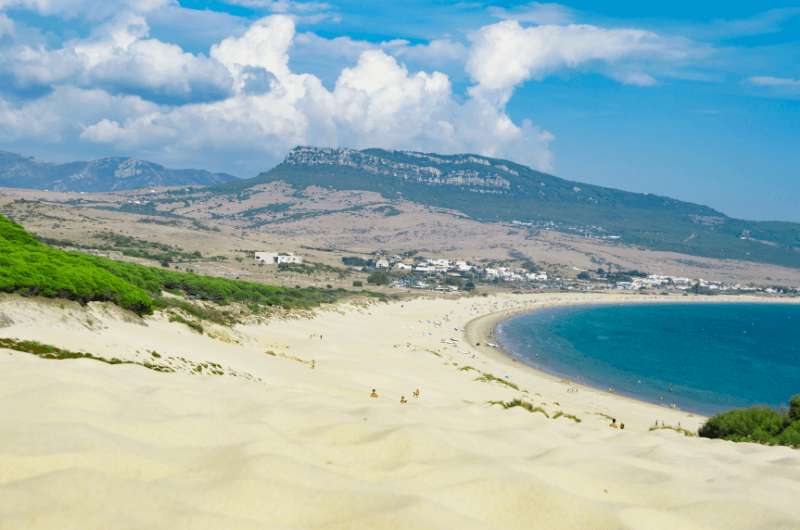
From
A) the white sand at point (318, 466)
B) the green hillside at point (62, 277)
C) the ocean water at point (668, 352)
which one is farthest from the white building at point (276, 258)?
the white sand at point (318, 466)

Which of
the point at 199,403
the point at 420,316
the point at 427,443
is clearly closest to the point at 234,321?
the point at 199,403

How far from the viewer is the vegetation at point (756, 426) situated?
17.9 meters

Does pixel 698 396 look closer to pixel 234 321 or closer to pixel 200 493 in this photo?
pixel 234 321

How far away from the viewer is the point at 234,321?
4809 cm

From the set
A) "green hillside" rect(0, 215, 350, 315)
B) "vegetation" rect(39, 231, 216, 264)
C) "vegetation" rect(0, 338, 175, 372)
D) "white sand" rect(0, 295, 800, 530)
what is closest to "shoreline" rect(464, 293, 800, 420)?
"green hillside" rect(0, 215, 350, 315)

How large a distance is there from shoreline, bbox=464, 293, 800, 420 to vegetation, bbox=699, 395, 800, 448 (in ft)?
85.5

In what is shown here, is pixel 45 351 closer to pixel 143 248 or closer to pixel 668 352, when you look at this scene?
pixel 668 352

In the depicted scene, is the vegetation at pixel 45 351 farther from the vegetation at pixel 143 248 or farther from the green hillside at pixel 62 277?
the vegetation at pixel 143 248

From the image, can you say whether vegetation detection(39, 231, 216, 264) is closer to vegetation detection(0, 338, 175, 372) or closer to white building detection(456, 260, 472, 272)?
white building detection(456, 260, 472, 272)

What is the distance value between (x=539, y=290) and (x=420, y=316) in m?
76.7

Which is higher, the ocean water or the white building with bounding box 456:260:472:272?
the white building with bounding box 456:260:472:272

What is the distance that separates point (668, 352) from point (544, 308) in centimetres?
4797

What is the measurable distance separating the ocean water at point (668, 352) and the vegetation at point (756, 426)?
31296 millimetres

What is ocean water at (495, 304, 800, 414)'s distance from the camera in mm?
57469
